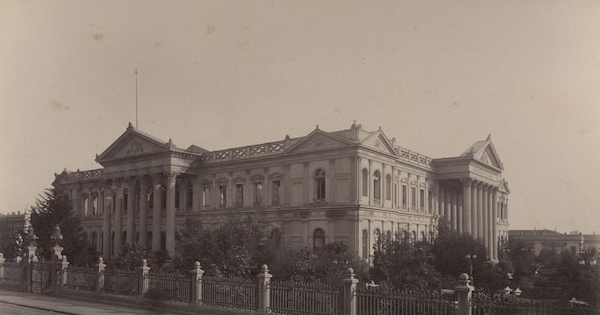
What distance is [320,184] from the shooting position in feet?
134

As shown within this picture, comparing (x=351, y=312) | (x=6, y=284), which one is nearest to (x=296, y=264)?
(x=351, y=312)

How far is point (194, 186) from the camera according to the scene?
5009 centimetres

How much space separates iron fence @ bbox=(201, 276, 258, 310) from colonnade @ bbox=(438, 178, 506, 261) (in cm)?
3084

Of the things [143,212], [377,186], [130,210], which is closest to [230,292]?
[377,186]

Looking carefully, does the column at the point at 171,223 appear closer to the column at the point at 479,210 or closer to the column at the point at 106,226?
the column at the point at 106,226

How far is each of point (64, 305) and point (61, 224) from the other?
23782 mm

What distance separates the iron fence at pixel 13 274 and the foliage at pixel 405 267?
19.6 meters

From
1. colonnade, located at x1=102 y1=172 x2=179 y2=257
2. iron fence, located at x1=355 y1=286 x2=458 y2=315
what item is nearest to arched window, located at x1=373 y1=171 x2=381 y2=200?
colonnade, located at x1=102 y1=172 x2=179 y2=257

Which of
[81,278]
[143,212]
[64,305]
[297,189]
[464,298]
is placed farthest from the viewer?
[143,212]

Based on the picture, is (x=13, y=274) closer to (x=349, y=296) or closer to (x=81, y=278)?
(x=81, y=278)

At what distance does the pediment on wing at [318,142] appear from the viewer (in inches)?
1545

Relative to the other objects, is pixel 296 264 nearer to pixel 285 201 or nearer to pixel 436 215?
pixel 285 201

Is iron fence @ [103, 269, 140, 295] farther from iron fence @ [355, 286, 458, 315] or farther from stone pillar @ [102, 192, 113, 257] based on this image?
stone pillar @ [102, 192, 113, 257]

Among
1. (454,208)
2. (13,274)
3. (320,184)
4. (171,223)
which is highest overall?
(320,184)
